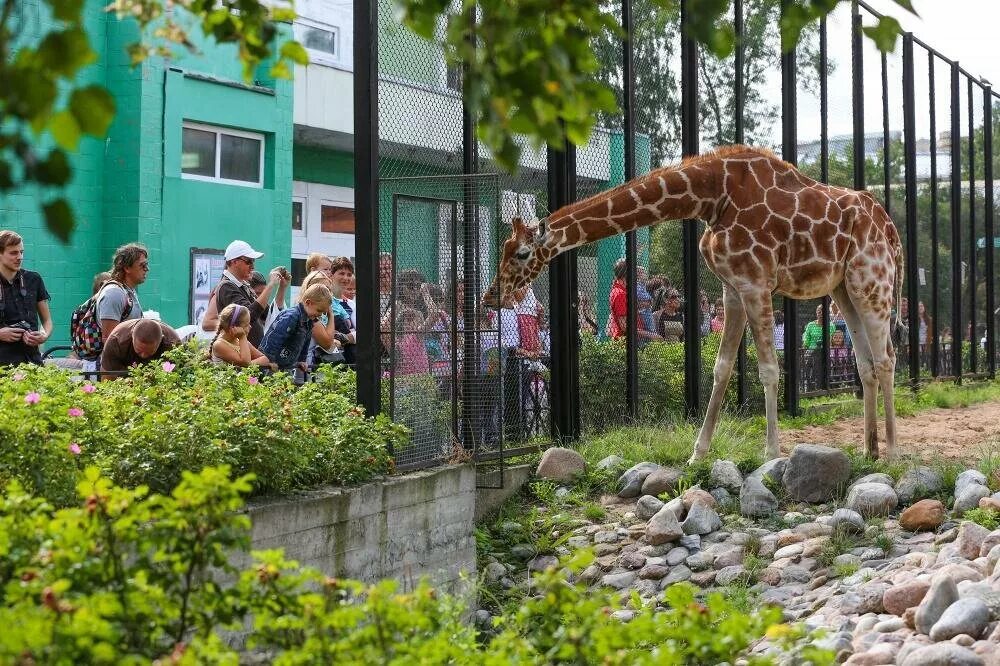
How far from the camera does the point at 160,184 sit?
1952 cm

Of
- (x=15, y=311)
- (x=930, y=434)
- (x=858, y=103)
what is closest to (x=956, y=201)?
(x=858, y=103)

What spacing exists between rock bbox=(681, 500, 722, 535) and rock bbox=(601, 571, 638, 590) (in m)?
0.55

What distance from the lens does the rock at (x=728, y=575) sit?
7.51m

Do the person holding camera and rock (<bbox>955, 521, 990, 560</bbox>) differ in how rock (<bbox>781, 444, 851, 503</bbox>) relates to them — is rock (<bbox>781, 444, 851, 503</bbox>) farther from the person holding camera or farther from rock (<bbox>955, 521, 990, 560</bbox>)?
the person holding camera

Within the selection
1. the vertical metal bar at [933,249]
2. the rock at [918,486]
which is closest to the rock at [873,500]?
the rock at [918,486]

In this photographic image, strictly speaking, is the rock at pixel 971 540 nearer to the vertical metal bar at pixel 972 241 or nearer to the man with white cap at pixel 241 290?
the man with white cap at pixel 241 290

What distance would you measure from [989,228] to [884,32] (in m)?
19.4

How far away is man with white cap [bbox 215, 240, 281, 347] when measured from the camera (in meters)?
10.4

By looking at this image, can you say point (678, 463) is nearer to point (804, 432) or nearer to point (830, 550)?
point (830, 550)

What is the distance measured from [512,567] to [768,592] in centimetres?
162

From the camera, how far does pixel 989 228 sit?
2142 cm

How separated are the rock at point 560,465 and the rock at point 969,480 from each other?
7.87 ft

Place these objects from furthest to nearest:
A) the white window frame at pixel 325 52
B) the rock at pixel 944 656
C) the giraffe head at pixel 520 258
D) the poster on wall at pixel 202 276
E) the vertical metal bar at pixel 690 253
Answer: the white window frame at pixel 325 52, the poster on wall at pixel 202 276, the vertical metal bar at pixel 690 253, the giraffe head at pixel 520 258, the rock at pixel 944 656

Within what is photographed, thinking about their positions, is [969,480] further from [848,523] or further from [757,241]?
[757,241]
